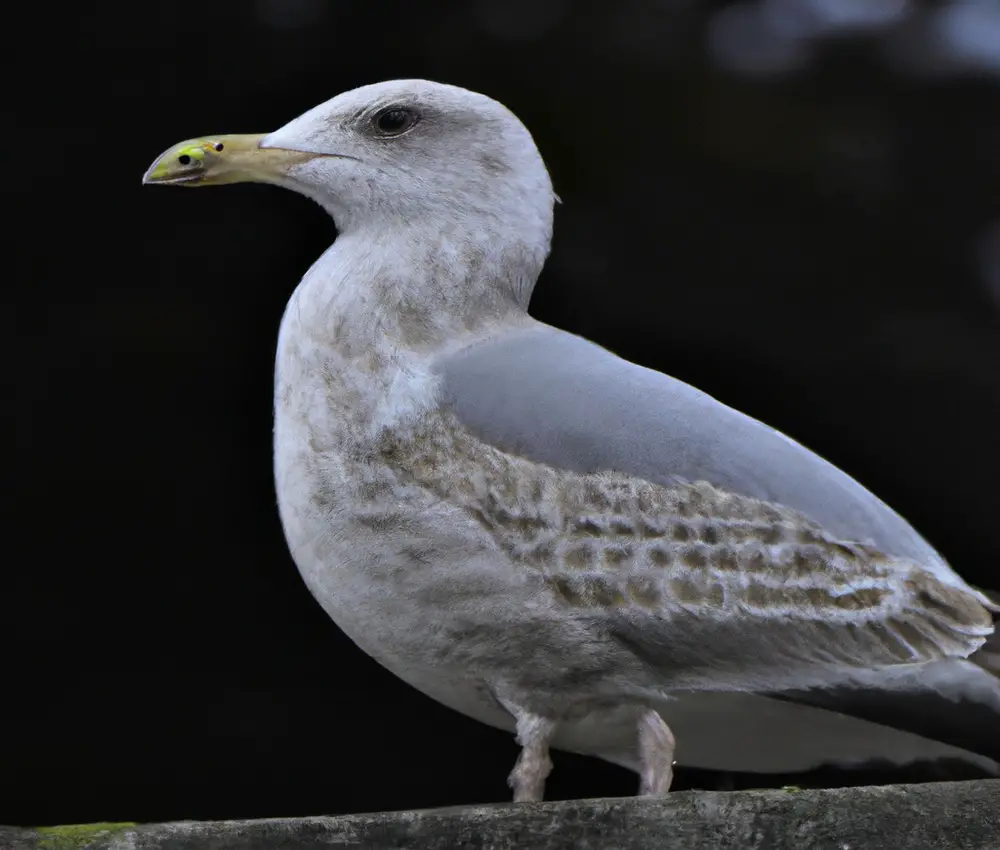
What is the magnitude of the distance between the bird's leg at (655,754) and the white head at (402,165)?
440 mm

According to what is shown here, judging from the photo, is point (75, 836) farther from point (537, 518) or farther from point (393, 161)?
point (393, 161)

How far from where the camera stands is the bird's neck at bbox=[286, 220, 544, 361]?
1441 mm

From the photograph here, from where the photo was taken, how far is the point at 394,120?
58.7 inches

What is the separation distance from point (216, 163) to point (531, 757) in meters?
0.66

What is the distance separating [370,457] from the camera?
1.38 m

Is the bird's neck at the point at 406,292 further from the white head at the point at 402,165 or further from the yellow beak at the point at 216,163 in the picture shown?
the yellow beak at the point at 216,163

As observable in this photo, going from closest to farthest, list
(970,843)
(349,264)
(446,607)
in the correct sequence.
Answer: (970,843)
(446,607)
(349,264)

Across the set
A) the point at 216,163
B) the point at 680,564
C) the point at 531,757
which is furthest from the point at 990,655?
the point at 216,163

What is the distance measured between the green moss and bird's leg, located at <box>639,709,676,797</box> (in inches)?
18.9

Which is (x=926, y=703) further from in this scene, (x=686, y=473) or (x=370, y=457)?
(x=370, y=457)

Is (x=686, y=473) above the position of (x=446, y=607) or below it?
above

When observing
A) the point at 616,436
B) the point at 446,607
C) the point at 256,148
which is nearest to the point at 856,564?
the point at 616,436

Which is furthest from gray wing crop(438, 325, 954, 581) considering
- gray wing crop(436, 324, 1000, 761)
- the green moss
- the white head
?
the green moss

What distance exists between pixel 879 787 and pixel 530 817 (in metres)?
0.27
